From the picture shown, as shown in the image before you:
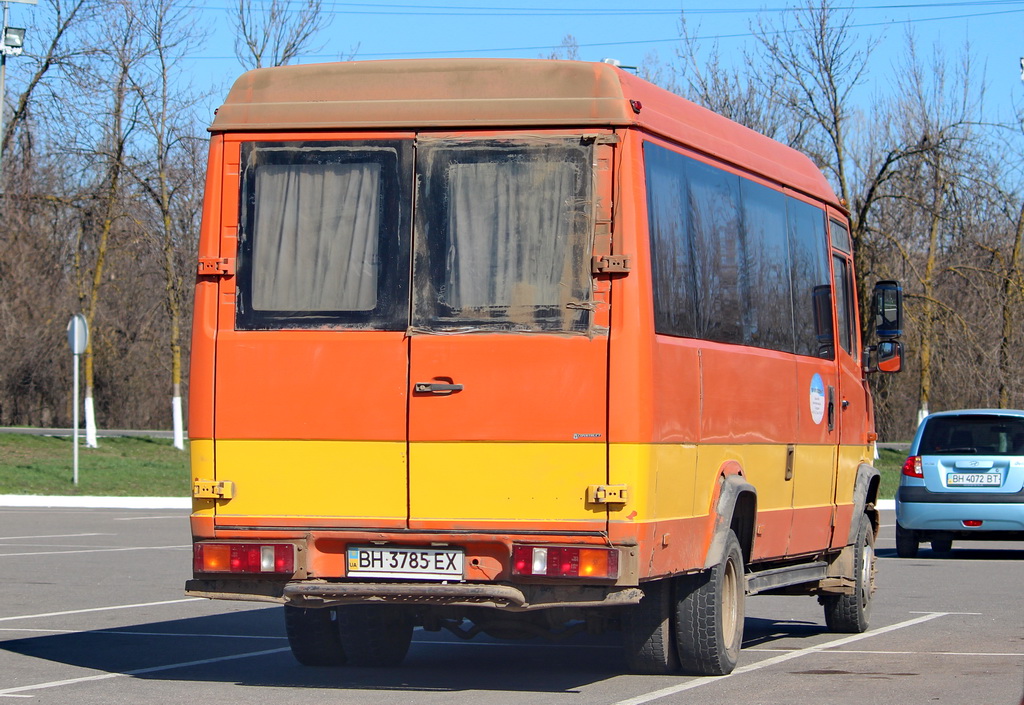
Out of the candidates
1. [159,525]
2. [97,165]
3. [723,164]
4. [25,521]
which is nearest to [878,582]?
[723,164]

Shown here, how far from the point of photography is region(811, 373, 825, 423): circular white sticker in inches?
422

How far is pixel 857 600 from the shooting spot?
38.0ft

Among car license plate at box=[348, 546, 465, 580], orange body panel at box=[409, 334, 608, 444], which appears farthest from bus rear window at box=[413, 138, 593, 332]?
car license plate at box=[348, 546, 465, 580]

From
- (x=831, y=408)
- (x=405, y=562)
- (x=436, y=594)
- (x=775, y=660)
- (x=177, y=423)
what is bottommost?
(x=775, y=660)

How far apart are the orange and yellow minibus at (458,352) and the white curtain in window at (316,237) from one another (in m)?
0.01

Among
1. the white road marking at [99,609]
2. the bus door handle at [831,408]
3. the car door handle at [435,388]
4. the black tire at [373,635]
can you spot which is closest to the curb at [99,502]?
the white road marking at [99,609]

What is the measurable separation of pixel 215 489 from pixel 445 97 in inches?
90.8

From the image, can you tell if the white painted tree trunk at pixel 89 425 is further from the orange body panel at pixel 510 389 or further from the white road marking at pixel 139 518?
the orange body panel at pixel 510 389

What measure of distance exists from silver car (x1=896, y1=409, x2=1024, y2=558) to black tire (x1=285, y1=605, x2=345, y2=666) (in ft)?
35.7

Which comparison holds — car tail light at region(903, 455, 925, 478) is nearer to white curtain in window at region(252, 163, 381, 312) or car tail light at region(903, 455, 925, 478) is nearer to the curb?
white curtain in window at region(252, 163, 381, 312)

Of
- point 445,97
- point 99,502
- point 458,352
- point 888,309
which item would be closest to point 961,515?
point 888,309

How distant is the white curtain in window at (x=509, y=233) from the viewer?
26.3 feet

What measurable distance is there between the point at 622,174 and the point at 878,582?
8.84 m

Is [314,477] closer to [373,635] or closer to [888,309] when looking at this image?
[373,635]
